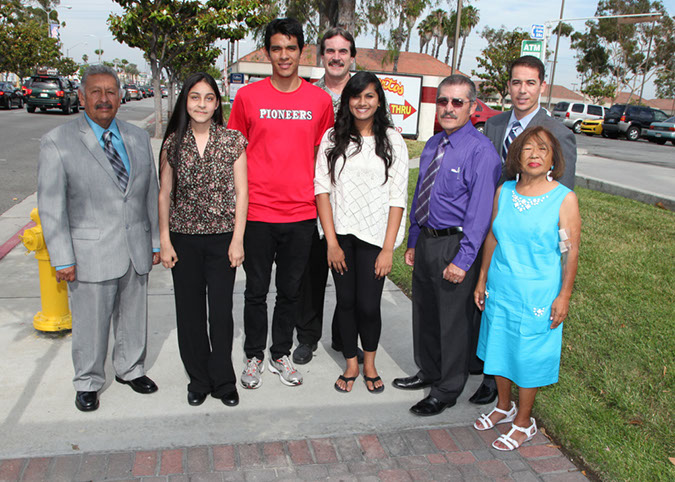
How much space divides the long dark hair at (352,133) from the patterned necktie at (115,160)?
113cm

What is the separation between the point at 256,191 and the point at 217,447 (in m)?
1.43

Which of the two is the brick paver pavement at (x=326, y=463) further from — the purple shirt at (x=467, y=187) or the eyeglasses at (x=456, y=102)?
the eyeglasses at (x=456, y=102)

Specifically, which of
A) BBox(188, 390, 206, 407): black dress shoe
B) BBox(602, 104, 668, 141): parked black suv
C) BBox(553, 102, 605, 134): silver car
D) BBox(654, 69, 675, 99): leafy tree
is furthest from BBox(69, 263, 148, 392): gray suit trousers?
BBox(654, 69, 675, 99): leafy tree

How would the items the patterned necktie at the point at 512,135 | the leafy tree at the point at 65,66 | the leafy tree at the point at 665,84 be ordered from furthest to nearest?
the leafy tree at the point at 65,66
the leafy tree at the point at 665,84
the patterned necktie at the point at 512,135

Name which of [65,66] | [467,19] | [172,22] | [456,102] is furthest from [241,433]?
[65,66]

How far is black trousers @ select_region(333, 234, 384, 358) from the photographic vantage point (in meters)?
3.31

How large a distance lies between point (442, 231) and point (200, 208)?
4.43ft

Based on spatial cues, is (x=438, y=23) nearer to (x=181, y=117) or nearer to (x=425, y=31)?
(x=425, y=31)

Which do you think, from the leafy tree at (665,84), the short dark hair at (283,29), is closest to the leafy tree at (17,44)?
the short dark hair at (283,29)

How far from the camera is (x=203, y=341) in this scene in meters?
3.31

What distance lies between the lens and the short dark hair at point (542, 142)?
2787 millimetres

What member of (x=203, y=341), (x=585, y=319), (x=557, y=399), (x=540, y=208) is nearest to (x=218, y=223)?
(x=203, y=341)

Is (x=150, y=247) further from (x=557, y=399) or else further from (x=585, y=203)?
(x=585, y=203)

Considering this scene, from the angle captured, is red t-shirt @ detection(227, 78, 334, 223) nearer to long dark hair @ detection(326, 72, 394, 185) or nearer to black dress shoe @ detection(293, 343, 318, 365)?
long dark hair @ detection(326, 72, 394, 185)
